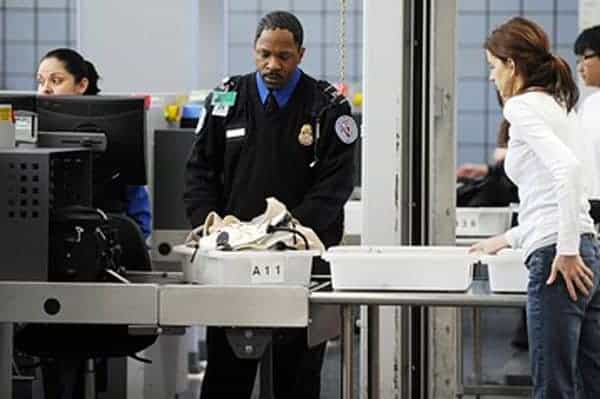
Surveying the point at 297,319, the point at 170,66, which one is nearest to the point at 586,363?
the point at 297,319

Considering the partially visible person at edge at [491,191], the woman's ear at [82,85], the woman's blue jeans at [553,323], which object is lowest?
the woman's blue jeans at [553,323]

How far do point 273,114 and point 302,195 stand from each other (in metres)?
0.22

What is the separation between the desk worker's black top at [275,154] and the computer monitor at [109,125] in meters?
0.18

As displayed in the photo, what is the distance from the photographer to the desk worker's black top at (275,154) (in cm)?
319

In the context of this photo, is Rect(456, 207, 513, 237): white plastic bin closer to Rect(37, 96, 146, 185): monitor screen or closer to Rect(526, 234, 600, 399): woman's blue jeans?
Rect(37, 96, 146, 185): monitor screen

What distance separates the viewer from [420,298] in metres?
2.55

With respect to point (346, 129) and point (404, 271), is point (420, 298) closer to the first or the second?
point (404, 271)

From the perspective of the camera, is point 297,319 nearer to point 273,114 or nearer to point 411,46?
point 273,114

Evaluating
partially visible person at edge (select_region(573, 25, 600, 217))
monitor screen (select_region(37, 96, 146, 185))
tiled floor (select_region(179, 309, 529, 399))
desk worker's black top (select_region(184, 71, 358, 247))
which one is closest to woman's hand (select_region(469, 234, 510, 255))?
desk worker's black top (select_region(184, 71, 358, 247))

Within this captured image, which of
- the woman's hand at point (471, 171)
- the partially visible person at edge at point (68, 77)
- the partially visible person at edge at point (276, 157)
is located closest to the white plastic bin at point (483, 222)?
the partially visible person at edge at point (68, 77)

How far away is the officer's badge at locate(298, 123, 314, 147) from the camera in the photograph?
3.21 m

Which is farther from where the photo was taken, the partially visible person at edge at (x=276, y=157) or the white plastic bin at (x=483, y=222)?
the white plastic bin at (x=483, y=222)

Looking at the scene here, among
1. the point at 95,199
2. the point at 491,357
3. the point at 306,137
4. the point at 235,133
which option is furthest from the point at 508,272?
the point at 491,357

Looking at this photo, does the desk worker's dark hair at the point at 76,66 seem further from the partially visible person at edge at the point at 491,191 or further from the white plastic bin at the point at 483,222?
the partially visible person at edge at the point at 491,191
